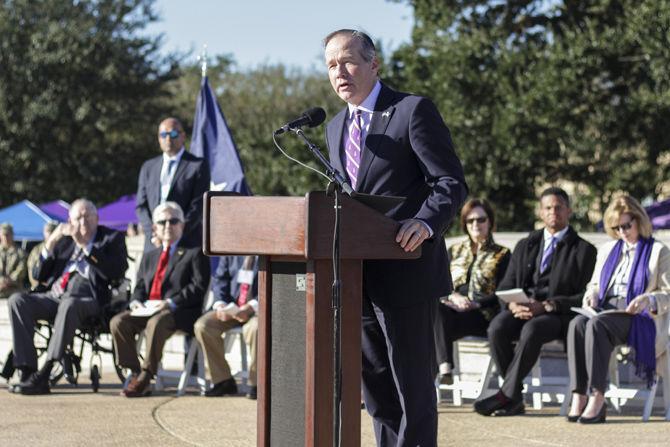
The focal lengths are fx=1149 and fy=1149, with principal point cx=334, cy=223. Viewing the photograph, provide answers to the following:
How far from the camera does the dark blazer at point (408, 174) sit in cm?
441

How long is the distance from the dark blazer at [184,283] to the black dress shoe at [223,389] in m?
0.52

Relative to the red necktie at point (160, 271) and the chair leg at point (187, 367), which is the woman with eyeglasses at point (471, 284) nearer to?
the chair leg at point (187, 367)

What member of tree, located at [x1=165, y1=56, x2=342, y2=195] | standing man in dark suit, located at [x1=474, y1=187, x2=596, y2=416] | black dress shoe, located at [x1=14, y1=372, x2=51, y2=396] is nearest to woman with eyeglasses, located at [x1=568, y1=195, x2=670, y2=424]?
standing man in dark suit, located at [x1=474, y1=187, x2=596, y2=416]

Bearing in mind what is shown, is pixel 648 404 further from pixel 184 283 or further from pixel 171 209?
pixel 171 209

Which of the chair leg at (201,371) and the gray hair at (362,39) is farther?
the chair leg at (201,371)

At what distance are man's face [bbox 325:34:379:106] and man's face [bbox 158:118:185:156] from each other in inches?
233

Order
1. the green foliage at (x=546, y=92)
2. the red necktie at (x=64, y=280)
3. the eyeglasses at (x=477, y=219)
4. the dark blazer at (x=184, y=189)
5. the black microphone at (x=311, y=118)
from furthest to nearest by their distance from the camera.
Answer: the green foliage at (x=546, y=92) < the dark blazer at (x=184, y=189) < the red necktie at (x=64, y=280) < the eyeglasses at (x=477, y=219) < the black microphone at (x=311, y=118)

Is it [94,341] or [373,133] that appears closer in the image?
[373,133]

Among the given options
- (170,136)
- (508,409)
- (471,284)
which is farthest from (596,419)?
(170,136)

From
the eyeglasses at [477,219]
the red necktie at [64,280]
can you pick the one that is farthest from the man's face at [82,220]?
the eyeglasses at [477,219]

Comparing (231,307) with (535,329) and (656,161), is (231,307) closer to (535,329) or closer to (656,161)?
(535,329)

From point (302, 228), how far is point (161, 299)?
Answer: 19.0 feet

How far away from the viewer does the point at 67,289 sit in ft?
32.5

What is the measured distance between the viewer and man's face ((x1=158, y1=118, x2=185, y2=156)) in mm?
10234
